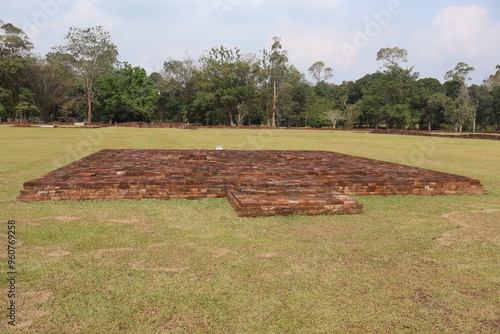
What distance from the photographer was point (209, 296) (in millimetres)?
2287

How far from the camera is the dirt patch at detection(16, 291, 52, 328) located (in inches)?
78.1

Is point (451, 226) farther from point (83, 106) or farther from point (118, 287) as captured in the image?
point (83, 106)

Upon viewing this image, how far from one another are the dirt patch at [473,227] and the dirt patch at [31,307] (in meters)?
3.52

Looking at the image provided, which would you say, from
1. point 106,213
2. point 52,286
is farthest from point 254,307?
point 106,213

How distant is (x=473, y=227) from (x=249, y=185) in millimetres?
2999

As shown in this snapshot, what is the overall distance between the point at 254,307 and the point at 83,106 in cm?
5185

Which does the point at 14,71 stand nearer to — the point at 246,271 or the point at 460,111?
the point at 246,271

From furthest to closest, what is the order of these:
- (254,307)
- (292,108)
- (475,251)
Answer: (292,108)
(475,251)
(254,307)

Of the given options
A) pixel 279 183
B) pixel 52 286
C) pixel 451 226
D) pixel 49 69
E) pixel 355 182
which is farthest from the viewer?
pixel 49 69

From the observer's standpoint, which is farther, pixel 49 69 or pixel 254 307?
pixel 49 69

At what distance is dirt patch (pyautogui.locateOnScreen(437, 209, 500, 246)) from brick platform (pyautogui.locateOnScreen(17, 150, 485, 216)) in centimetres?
113

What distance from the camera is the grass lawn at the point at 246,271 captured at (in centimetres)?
204

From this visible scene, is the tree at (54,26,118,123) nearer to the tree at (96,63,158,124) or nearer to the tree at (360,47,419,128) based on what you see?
the tree at (96,63,158,124)

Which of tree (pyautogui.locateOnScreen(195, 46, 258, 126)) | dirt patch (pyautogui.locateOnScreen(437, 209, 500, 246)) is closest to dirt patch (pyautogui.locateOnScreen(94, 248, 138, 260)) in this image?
dirt patch (pyautogui.locateOnScreen(437, 209, 500, 246))
